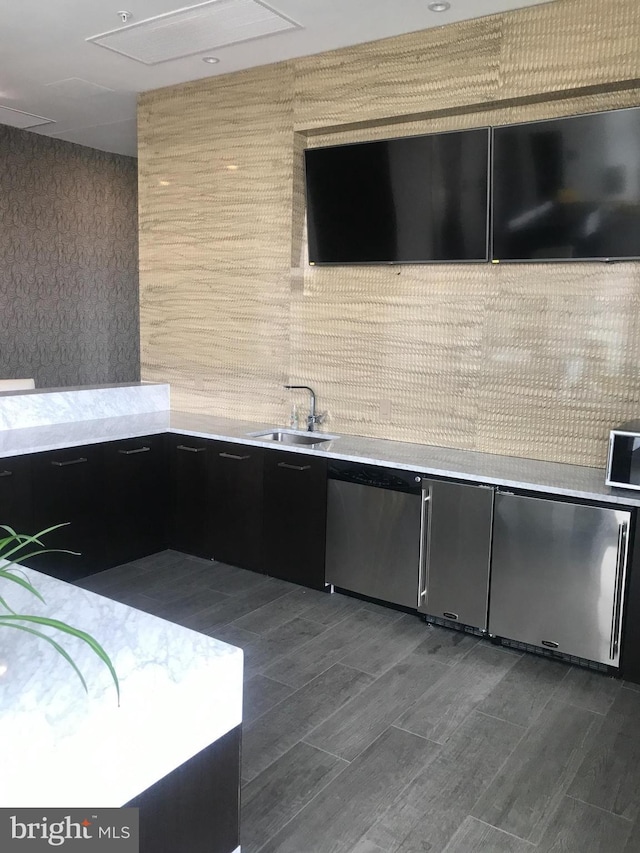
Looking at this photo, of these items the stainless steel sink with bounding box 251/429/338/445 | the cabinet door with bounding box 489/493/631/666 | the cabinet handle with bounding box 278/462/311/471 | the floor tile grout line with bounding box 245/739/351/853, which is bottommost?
the floor tile grout line with bounding box 245/739/351/853

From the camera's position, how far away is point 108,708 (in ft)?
3.63

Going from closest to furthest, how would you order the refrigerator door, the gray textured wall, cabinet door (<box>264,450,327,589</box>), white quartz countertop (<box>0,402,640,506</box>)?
white quartz countertop (<box>0,402,640,506</box>) → the refrigerator door → cabinet door (<box>264,450,327,589</box>) → the gray textured wall

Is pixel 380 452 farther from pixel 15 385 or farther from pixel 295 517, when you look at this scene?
pixel 15 385

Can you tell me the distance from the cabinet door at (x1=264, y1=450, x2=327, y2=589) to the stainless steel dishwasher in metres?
0.06

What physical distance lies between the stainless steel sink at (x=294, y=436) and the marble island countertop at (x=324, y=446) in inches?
3.1

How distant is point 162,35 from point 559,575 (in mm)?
3441

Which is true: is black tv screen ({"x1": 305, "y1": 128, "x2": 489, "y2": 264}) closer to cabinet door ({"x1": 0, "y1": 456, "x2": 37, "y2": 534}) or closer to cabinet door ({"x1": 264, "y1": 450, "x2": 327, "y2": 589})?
cabinet door ({"x1": 264, "y1": 450, "x2": 327, "y2": 589})

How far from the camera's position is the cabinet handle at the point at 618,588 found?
2883 millimetres

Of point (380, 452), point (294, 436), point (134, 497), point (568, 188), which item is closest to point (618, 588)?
point (380, 452)

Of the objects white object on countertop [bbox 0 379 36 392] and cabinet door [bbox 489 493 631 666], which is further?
white object on countertop [bbox 0 379 36 392]

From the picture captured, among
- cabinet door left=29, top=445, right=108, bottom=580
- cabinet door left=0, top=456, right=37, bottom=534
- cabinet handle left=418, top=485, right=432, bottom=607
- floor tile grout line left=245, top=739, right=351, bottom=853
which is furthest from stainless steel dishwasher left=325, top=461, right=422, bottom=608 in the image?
cabinet door left=0, top=456, right=37, bottom=534

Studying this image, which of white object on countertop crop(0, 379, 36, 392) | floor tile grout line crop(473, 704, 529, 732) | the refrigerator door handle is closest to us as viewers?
floor tile grout line crop(473, 704, 529, 732)

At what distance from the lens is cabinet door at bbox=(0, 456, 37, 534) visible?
3.48 meters

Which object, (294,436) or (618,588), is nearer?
(618,588)
